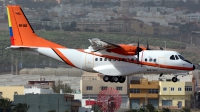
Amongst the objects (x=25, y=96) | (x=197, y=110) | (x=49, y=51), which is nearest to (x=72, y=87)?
(x=197, y=110)

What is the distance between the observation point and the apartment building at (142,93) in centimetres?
11819

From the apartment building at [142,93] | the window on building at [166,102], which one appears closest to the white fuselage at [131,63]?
the apartment building at [142,93]

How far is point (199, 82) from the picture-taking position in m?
150

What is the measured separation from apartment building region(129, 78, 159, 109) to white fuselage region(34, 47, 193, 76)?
2203 inches

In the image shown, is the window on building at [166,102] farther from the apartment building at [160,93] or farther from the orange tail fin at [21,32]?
the orange tail fin at [21,32]

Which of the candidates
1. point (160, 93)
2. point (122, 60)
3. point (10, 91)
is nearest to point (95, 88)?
point (160, 93)

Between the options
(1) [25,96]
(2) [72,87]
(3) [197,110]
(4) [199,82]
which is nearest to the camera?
(1) [25,96]

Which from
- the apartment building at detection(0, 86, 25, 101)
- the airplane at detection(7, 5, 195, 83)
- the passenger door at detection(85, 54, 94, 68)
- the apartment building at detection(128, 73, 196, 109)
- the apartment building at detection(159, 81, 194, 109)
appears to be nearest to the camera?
the airplane at detection(7, 5, 195, 83)

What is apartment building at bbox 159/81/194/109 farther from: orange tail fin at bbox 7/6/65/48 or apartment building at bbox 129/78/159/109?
orange tail fin at bbox 7/6/65/48

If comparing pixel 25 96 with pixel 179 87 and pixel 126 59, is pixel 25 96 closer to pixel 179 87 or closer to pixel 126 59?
pixel 179 87

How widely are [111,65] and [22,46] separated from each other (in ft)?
20.5

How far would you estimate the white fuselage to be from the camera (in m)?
60.8

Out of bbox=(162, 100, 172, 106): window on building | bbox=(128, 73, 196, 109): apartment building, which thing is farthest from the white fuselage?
bbox=(162, 100, 172, 106): window on building

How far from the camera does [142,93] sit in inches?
4656
